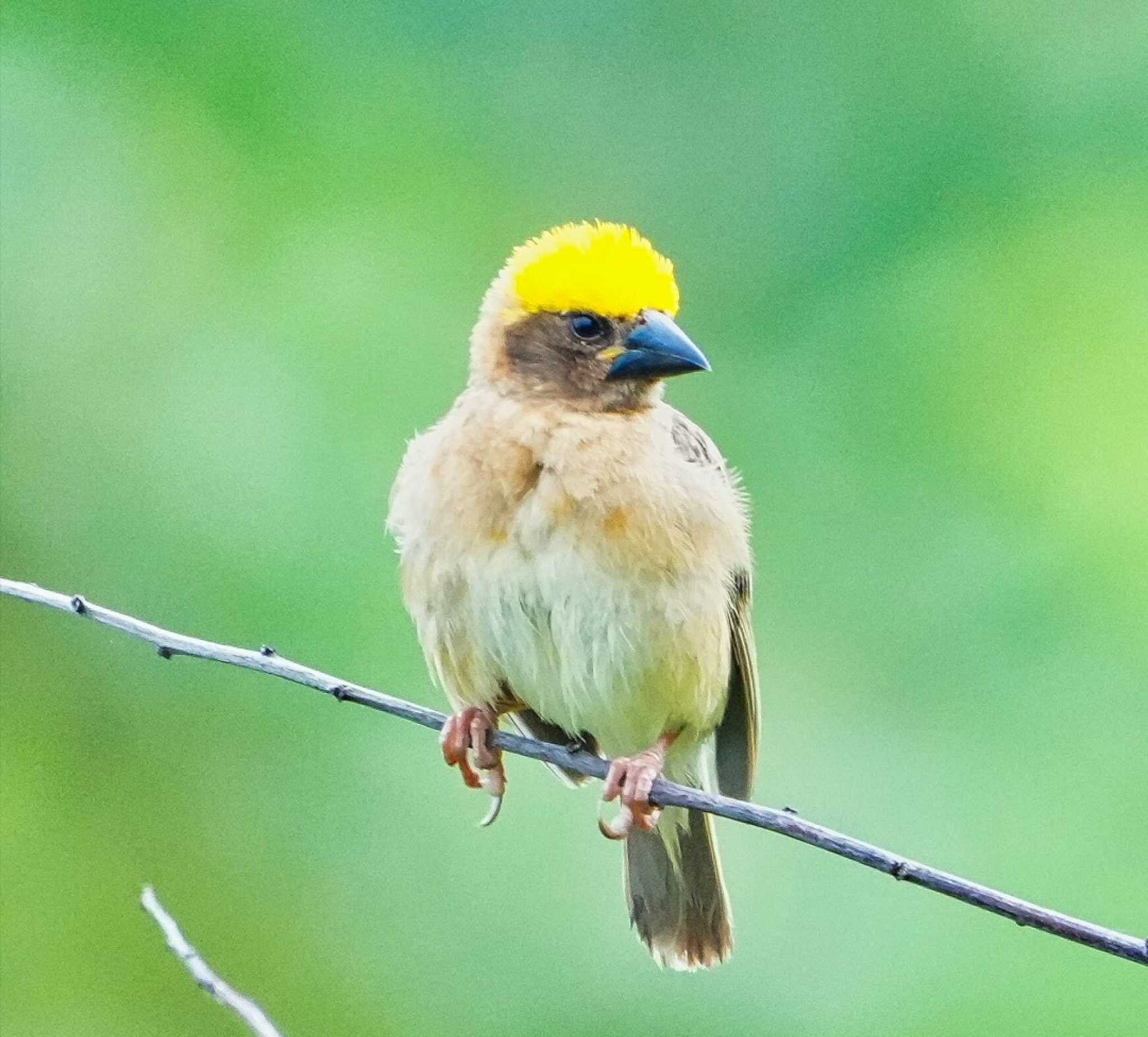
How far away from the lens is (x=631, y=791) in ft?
13.0

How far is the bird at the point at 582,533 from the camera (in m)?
3.85

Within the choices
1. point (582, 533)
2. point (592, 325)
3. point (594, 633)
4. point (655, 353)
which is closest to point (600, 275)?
point (592, 325)

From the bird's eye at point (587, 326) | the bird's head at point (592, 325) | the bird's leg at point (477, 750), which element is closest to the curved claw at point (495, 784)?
the bird's leg at point (477, 750)

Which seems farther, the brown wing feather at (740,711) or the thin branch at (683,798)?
the brown wing feather at (740,711)

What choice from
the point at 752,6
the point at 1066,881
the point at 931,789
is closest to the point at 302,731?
the point at 931,789

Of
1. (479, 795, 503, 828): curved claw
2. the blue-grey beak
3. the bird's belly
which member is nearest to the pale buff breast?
the bird's belly

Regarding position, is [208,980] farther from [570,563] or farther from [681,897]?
[681,897]

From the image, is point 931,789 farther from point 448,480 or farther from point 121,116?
point 121,116

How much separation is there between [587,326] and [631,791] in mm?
1005

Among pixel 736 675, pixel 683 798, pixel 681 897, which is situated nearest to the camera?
pixel 683 798

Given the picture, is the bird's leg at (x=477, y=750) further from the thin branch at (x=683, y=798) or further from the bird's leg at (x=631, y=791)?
the bird's leg at (x=631, y=791)

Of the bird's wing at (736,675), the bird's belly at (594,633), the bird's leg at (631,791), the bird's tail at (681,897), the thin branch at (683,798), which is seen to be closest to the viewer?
the thin branch at (683,798)

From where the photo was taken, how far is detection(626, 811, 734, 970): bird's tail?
4664 millimetres

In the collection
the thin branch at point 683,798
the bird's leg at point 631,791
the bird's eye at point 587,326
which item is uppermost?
the bird's eye at point 587,326
